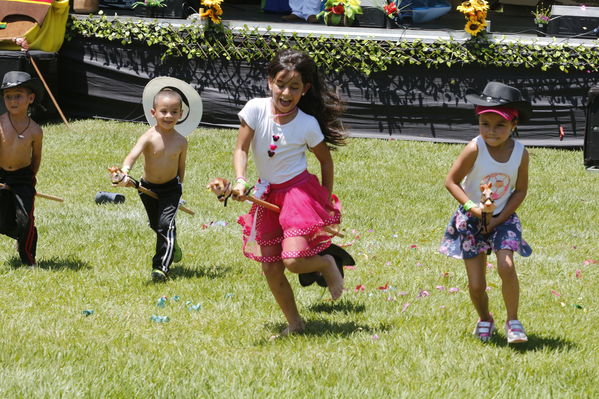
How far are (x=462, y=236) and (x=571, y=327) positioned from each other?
105 cm

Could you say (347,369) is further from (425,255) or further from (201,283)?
(425,255)

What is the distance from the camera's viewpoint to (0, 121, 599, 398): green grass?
471 cm

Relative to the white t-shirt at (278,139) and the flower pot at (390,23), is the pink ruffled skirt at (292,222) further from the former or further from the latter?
the flower pot at (390,23)

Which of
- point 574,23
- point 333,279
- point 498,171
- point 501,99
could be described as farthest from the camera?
point 574,23

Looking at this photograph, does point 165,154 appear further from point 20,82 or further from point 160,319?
point 160,319

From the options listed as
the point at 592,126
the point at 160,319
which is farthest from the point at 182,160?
the point at 592,126

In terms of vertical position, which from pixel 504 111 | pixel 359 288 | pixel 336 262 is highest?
pixel 504 111

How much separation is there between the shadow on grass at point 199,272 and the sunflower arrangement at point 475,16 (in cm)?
729

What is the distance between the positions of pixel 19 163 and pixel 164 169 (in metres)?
1.14

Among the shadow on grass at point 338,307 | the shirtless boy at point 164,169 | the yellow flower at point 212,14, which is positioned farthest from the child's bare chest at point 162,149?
the yellow flower at point 212,14

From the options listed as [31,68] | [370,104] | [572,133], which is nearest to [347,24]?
[370,104]

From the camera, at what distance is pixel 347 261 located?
6332 mm

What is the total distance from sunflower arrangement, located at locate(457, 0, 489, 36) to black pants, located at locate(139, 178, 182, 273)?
739 centimetres

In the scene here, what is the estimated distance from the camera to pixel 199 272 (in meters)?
7.33
